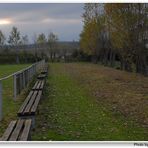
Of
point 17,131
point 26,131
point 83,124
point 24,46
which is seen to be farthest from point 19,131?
point 24,46

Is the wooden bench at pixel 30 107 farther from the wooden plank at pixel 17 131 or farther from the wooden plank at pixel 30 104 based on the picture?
the wooden plank at pixel 17 131

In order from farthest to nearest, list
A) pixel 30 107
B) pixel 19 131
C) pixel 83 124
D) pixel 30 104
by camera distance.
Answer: pixel 30 104, pixel 30 107, pixel 83 124, pixel 19 131

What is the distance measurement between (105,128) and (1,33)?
97.8 meters

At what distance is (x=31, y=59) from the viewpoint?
94625 mm

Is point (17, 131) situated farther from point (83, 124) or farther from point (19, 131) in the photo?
point (83, 124)

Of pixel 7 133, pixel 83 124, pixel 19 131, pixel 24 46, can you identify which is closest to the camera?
pixel 7 133

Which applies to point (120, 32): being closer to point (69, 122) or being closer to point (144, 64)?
point (144, 64)

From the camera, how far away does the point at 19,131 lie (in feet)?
26.5

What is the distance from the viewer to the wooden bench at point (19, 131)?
759 cm

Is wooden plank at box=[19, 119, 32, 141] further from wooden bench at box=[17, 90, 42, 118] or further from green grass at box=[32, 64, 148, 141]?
wooden bench at box=[17, 90, 42, 118]

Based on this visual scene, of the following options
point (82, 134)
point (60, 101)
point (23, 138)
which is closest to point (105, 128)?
point (82, 134)

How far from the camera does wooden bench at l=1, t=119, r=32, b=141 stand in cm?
759

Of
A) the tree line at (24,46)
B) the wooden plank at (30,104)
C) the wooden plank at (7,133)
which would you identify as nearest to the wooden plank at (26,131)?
the wooden plank at (7,133)

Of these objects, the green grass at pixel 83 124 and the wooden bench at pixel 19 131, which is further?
the green grass at pixel 83 124
